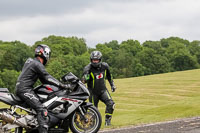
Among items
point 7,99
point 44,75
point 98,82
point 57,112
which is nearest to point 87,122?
point 57,112

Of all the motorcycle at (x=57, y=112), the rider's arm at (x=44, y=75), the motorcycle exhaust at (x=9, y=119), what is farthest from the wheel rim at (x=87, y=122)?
the motorcycle exhaust at (x=9, y=119)

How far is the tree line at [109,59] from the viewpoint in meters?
109

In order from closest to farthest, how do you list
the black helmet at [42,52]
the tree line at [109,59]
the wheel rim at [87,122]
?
the black helmet at [42,52]
the wheel rim at [87,122]
the tree line at [109,59]

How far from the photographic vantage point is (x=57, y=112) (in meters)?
8.64

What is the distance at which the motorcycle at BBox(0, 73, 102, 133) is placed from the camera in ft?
27.6

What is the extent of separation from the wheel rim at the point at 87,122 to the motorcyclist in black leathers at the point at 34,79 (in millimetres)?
802

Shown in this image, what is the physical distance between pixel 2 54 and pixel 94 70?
10438 centimetres

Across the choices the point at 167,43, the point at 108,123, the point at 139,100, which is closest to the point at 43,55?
the point at 108,123

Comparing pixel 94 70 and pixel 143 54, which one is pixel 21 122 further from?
pixel 143 54

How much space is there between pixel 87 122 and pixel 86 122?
0.03 metres

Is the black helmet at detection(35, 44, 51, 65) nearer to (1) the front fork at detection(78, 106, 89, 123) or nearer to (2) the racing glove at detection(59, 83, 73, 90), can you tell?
(2) the racing glove at detection(59, 83, 73, 90)

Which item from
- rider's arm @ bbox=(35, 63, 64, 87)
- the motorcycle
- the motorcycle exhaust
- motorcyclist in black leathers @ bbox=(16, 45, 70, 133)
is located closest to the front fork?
the motorcycle

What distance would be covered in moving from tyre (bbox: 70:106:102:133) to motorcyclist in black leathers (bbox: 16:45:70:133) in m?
0.76

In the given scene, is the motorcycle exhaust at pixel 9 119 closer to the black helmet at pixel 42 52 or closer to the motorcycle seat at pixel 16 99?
the motorcycle seat at pixel 16 99
